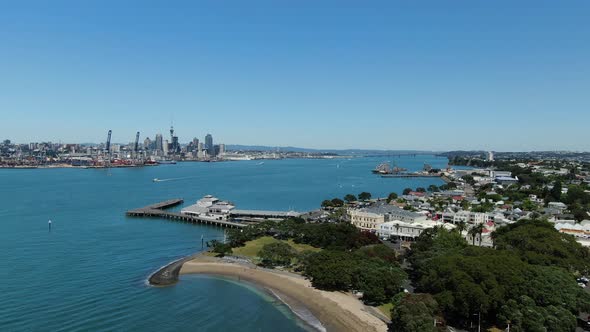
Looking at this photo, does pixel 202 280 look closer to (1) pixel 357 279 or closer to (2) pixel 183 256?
(2) pixel 183 256

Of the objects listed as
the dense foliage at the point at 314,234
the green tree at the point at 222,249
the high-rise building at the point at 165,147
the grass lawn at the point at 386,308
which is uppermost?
the high-rise building at the point at 165,147

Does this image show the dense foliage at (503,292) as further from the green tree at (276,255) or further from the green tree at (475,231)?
the green tree at (475,231)

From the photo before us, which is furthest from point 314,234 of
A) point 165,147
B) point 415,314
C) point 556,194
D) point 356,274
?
point 165,147

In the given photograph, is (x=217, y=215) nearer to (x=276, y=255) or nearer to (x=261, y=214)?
(x=261, y=214)

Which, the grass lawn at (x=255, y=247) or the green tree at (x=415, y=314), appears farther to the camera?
the grass lawn at (x=255, y=247)

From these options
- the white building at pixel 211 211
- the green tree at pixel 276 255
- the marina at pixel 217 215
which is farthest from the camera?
the white building at pixel 211 211

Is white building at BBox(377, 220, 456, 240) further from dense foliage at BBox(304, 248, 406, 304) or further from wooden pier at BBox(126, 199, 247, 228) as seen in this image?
wooden pier at BBox(126, 199, 247, 228)

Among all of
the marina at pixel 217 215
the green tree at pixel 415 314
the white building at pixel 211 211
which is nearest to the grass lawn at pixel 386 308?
the green tree at pixel 415 314
